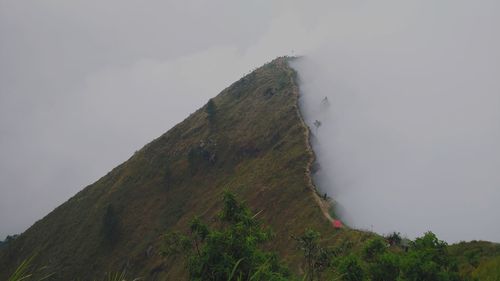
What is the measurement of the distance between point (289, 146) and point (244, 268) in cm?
7928

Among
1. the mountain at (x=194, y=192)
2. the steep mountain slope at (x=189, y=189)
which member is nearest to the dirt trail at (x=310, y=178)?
the mountain at (x=194, y=192)

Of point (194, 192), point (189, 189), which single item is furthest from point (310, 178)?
point (189, 189)

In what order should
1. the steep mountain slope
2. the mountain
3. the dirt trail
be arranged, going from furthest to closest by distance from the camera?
the steep mountain slope
the mountain
the dirt trail

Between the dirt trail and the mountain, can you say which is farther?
the mountain

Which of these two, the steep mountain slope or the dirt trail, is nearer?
the dirt trail

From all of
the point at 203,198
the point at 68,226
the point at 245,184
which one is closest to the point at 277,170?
the point at 245,184

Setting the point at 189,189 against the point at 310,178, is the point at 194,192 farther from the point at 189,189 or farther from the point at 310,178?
the point at 310,178

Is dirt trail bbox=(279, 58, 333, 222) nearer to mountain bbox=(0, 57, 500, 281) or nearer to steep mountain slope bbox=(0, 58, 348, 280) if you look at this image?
mountain bbox=(0, 57, 500, 281)

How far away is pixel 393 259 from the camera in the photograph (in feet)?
118

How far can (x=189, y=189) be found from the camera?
113250 millimetres

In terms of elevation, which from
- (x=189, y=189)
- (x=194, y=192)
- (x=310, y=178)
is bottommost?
(x=310, y=178)

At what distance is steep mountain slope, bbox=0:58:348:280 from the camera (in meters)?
88.4

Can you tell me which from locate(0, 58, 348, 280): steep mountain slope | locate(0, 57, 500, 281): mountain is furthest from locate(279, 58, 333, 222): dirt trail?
locate(0, 58, 348, 280): steep mountain slope

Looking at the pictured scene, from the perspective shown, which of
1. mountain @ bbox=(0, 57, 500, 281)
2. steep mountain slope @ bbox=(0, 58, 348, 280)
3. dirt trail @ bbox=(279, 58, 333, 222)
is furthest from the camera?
steep mountain slope @ bbox=(0, 58, 348, 280)
